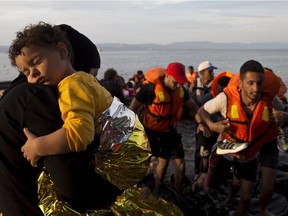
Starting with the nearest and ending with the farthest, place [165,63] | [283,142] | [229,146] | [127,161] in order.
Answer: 1. [127,161]
2. [229,146]
3. [283,142]
4. [165,63]

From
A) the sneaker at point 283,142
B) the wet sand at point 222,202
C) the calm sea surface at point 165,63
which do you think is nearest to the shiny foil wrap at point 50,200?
the wet sand at point 222,202

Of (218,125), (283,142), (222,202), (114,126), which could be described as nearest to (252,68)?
(218,125)

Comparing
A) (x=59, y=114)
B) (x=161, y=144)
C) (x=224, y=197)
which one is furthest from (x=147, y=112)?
(x=59, y=114)

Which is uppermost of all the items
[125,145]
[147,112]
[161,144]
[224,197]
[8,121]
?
[8,121]

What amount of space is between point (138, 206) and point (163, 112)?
3.55 metres

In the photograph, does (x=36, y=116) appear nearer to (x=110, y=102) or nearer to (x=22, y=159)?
(x=22, y=159)

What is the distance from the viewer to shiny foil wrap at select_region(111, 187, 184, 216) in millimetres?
1943

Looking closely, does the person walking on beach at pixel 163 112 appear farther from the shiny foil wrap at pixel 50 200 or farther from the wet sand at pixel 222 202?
the shiny foil wrap at pixel 50 200

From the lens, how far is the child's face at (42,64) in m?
1.44

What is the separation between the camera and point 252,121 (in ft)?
13.7

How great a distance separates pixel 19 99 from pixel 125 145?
55 cm

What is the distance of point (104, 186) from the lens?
1587 mm

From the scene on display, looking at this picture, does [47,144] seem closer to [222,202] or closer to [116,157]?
[116,157]

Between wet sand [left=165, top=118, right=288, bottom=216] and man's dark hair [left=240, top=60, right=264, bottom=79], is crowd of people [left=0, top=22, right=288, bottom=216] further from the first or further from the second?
wet sand [left=165, top=118, right=288, bottom=216]
